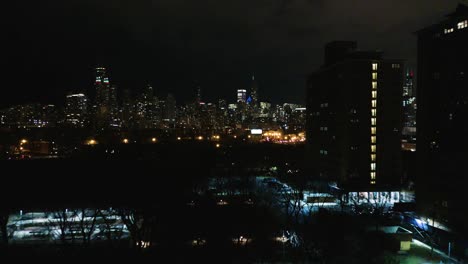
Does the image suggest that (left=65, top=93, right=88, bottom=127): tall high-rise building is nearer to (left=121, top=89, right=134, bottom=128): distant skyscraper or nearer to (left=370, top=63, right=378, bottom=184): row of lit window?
(left=121, top=89, right=134, bottom=128): distant skyscraper

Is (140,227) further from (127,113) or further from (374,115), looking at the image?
(127,113)

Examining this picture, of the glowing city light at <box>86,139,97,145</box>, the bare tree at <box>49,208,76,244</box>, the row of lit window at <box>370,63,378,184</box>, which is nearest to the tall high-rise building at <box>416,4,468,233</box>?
the row of lit window at <box>370,63,378,184</box>

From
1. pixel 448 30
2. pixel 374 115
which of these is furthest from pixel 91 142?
pixel 448 30

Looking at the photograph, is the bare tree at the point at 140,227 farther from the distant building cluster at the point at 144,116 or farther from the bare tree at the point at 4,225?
the distant building cluster at the point at 144,116

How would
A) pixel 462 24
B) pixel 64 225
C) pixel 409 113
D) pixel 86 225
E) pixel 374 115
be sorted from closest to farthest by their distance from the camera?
1. pixel 64 225
2. pixel 86 225
3. pixel 462 24
4. pixel 374 115
5. pixel 409 113

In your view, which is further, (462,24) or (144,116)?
(144,116)

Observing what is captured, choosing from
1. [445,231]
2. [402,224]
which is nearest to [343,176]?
[402,224]

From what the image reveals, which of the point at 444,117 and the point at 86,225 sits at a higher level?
the point at 444,117

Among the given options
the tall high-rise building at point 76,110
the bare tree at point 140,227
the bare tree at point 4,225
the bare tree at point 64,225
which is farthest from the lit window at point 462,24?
the tall high-rise building at point 76,110
